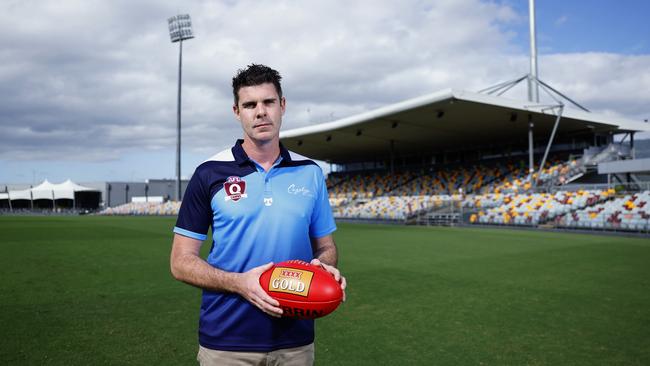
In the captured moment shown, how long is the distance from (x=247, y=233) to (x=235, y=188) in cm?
A: 22

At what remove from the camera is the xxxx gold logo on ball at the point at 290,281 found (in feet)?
6.64

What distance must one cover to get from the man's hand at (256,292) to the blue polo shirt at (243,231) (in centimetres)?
14

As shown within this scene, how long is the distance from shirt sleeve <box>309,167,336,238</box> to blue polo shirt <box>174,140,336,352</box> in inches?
5.2

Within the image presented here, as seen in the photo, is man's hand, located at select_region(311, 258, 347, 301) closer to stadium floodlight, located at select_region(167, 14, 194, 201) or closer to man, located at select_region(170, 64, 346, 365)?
man, located at select_region(170, 64, 346, 365)

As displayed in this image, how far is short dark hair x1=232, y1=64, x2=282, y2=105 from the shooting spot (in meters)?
2.21

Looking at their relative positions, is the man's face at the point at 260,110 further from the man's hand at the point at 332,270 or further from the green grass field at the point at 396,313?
the green grass field at the point at 396,313

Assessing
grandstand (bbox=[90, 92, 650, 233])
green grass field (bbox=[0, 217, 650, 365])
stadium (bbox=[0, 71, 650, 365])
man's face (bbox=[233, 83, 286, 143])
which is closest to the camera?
man's face (bbox=[233, 83, 286, 143])

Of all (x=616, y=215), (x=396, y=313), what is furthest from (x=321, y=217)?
(x=616, y=215)

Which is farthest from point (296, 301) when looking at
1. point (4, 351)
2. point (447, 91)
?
point (447, 91)

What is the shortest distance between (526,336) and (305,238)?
412 centimetres

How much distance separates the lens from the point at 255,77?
2.21 metres

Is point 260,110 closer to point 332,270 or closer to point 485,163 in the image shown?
point 332,270

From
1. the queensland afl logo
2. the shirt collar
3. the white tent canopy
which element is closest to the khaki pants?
the queensland afl logo

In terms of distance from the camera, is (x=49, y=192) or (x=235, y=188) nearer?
(x=235, y=188)
